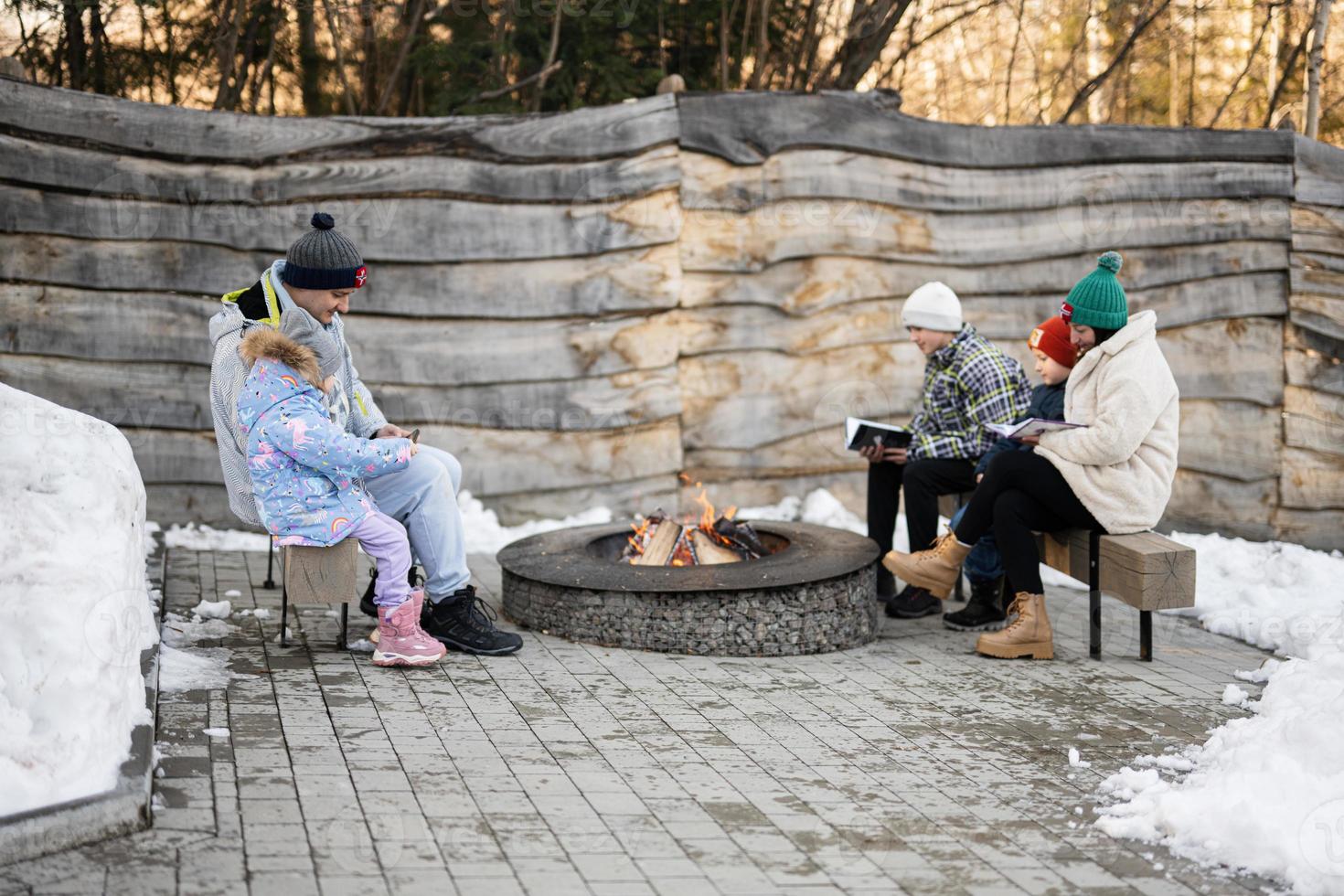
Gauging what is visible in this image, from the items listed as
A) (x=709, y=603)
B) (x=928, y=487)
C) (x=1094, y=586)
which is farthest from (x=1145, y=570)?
(x=709, y=603)

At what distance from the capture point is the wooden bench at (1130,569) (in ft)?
18.4

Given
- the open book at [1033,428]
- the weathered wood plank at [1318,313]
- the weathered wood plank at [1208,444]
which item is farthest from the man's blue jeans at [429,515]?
the weathered wood plank at [1318,313]

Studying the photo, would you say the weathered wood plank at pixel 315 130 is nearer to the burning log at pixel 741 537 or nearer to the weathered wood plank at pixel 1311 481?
the burning log at pixel 741 537

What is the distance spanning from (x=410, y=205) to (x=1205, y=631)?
5.06 meters

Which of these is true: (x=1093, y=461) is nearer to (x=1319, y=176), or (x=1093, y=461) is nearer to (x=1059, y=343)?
(x=1059, y=343)

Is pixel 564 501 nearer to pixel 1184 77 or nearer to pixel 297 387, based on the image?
pixel 297 387

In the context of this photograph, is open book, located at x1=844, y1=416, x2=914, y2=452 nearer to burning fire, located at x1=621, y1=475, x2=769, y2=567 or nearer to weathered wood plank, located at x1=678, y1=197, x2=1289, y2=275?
burning fire, located at x1=621, y1=475, x2=769, y2=567

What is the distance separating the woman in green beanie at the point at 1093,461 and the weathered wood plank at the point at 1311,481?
355 cm

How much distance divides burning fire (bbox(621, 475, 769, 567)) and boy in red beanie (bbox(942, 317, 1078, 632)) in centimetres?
103

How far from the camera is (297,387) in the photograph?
5.12 metres

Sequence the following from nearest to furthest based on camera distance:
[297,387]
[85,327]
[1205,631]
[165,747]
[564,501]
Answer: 1. [165,747]
2. [297,387]
3. [1205,631]
4. [85,327]
5. [564,501]

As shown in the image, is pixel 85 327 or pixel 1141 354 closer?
pixel 1141 354

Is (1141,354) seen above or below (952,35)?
below

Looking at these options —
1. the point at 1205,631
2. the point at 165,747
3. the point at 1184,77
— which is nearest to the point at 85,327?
the point at 165,747
